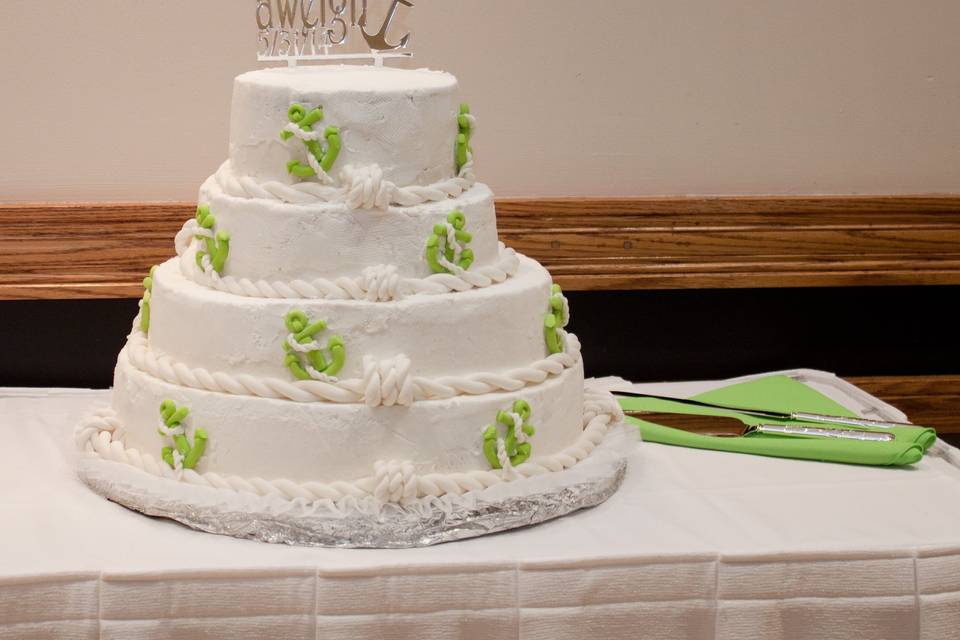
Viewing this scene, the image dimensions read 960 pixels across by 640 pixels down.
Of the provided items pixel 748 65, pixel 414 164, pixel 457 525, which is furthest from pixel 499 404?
pixel 748 65

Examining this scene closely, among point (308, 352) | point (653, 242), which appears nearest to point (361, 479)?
point (308, 352)

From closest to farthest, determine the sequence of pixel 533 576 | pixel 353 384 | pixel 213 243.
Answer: pixel 533 576 → pixel 353 384 → pixel 213 243

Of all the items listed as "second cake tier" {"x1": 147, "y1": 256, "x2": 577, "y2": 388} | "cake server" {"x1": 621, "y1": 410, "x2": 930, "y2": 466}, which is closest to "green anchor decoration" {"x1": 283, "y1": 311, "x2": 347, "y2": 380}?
"second cake tier" {"x1": 147, "y1": 256, "x2": 577, "y2": 388}

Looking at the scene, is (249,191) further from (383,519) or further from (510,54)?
(510,54)

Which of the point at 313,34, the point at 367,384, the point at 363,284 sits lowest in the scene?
the point at 367,384

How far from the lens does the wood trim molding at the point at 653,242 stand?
2.43 m

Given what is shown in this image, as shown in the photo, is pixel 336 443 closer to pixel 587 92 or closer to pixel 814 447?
pixel 814 447

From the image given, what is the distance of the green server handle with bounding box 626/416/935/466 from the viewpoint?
6.07 ft

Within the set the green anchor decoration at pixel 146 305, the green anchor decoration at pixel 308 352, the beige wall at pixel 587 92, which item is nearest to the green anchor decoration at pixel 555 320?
the green anchor decoration at pixel 308 352

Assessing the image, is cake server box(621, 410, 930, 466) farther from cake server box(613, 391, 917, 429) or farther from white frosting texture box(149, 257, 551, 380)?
white frosting texture box(149, 257, 551, 380)

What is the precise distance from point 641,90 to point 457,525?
4.37 ft

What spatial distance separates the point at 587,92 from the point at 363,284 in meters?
1.11

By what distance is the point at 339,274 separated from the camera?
1651 mm

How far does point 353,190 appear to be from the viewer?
5.30ft
